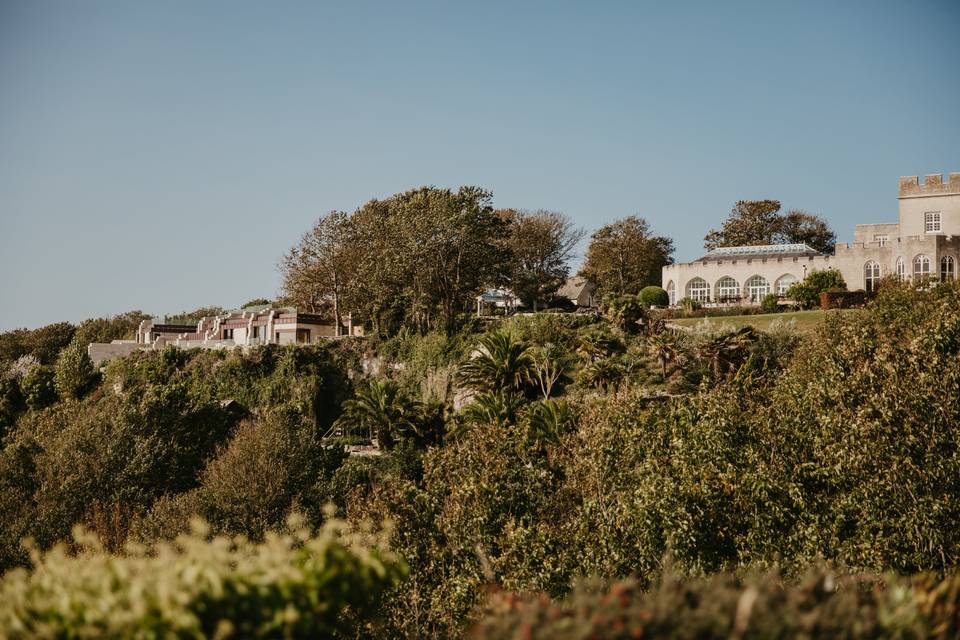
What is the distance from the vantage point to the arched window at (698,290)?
5012 cm

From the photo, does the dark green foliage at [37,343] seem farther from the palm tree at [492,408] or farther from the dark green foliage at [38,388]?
the palm tree at [492,408]

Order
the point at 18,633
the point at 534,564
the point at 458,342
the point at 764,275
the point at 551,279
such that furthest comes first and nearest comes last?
the point at 551,279 → the point at 764,275 → the point at 458,342 → the point at 534,564 → the point at 18,633

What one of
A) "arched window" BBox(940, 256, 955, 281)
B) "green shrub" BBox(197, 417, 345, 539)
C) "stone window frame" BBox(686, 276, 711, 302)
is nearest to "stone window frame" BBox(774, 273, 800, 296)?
"stone window frame" BBox(686, 276, 711, 302)

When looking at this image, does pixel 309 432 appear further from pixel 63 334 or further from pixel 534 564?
pixel 63 334

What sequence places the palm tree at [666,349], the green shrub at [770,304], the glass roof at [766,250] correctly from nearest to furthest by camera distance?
the palm tree at [666,349] → the green shrub at [770,304] → the glass roof at [766,250]

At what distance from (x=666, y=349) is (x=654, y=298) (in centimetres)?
1556

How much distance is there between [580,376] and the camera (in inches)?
1352

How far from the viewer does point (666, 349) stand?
3456 cm

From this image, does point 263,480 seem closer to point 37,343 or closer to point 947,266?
point 947,266

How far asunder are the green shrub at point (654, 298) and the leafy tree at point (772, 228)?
22684 mm

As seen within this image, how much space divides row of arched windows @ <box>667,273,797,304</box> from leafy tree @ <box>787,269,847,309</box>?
1898 millimetres

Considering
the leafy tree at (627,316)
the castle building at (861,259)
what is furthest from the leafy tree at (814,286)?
the leafy tree at (627,316)

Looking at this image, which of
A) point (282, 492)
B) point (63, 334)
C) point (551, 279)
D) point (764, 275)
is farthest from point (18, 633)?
point (63, 334)

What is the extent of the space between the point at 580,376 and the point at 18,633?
30106 mm
